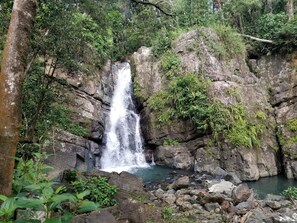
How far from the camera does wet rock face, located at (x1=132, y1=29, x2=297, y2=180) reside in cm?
1167

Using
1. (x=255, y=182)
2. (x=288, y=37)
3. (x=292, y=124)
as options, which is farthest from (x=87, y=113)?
(x=288, y=37)

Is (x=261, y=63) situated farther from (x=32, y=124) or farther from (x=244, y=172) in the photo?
(x=32, y=124)

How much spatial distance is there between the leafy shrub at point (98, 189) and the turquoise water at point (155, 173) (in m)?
5.25

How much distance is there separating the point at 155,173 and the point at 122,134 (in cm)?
320

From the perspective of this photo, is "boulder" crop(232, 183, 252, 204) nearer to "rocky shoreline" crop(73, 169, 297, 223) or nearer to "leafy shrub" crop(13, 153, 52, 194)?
"rocky shoreline" crop(73, 169, 297, 223)

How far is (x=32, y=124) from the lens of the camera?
610 centimetres

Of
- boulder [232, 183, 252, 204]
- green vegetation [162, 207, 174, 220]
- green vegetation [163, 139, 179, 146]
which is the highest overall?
green vegetation [163, 139, 179, 146]

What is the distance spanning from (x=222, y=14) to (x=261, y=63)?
15.2ft

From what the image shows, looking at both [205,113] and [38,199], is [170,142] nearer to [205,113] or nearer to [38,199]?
[205,113]

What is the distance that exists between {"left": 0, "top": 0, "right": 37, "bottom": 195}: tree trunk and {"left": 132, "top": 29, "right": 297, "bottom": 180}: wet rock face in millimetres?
10269

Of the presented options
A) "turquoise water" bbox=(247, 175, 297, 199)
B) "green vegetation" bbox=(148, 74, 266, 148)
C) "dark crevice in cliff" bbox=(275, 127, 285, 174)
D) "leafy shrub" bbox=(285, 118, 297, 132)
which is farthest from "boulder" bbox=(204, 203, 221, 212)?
"leafy shrub" bbox=(285, 118, 297, 132)

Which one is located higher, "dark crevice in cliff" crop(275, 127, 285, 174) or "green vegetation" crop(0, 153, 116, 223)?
"dark crevice in cliff" crop(275, 127, 285, 174)

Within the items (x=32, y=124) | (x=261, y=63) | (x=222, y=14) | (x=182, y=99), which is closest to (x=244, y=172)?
(x=182, y=99)

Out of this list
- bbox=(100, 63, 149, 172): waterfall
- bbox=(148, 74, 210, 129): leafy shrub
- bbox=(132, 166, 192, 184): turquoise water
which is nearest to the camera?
bbox=(132, 166, 192, 184): turquoise water
